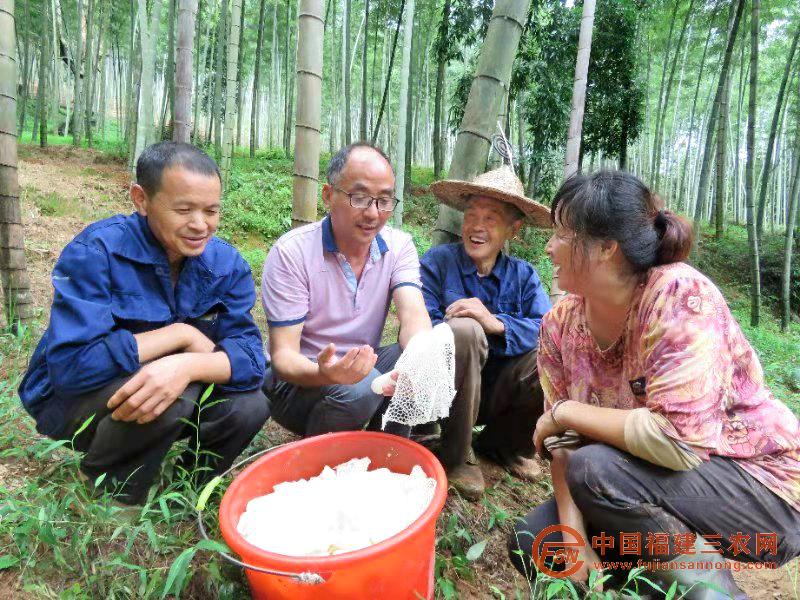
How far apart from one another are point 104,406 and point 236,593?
73cm

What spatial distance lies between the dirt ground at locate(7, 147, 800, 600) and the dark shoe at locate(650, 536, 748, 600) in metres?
0.48

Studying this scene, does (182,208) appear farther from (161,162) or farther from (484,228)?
(484,228)

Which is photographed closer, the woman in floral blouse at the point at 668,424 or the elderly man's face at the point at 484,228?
the woman in floral blouse at the point at 668,424

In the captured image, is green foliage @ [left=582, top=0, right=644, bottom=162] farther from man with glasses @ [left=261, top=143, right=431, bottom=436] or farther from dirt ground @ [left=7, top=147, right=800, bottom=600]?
A: man with glasses @ [left=261, top=143, right=431, bottom=436]

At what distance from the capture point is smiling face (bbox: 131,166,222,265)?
167 cm

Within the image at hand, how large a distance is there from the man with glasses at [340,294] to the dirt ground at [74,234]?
56cm

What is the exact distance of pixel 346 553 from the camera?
1.11 meters

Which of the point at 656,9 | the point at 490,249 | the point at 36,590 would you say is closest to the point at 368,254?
the point at 490,249

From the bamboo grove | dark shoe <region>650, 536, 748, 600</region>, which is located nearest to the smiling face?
the bamboo grove

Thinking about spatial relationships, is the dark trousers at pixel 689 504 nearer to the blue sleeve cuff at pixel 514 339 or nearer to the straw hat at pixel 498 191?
the blue sleeve cuff at pixel 514 339

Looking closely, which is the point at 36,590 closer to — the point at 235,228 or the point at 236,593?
the point at 236,593

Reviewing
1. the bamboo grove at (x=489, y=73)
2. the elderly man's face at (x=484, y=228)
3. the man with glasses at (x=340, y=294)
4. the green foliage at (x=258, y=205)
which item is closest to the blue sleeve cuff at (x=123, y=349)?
the man with glasses at (x=340, y=294)

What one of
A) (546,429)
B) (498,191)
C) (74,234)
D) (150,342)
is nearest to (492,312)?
(498,191)

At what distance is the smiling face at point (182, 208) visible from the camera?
1668mm
